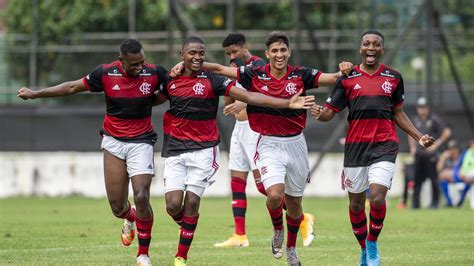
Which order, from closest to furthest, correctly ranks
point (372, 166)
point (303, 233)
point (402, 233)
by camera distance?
point (372, 166)
point (303, 233)
point (402, 233)

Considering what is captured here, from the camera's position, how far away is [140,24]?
1414 inches

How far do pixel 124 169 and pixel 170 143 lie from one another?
2.70ft

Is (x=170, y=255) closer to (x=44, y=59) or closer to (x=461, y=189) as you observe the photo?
(x=461, y=189)

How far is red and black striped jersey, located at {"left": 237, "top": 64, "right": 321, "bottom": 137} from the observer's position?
12.9 metres

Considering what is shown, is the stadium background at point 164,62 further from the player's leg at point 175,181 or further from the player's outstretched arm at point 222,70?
the player's leg at point 175,181

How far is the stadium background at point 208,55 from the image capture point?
30312 millimetres

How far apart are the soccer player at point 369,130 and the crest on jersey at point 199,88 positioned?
1.26 m

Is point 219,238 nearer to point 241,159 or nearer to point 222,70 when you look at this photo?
point 241,159

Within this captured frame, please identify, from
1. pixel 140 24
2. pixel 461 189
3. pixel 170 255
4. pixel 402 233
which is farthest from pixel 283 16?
pixel 170 255

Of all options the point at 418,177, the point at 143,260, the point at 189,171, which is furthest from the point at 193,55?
the point at 418,177

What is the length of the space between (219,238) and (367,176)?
4.73 m

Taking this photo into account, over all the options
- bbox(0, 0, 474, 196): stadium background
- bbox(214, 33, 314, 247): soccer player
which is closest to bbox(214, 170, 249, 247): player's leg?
bbox(214, 33, 314, 247): soccer player

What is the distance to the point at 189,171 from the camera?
12.8m

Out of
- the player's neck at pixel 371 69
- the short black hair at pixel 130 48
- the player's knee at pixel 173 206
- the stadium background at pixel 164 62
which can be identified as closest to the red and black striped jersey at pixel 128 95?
the short black hair at pixel 130 48
